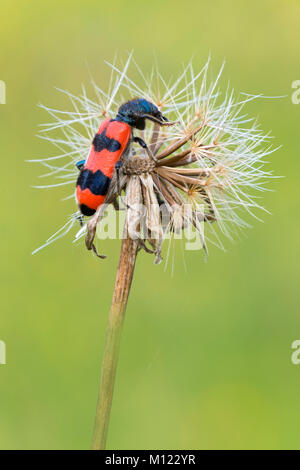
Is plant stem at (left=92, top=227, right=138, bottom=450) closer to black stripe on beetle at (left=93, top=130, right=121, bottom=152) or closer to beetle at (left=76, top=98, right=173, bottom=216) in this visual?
beetle at (left=76, top=98, right=173, bottom=216)

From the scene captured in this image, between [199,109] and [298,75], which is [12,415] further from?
[298,75]

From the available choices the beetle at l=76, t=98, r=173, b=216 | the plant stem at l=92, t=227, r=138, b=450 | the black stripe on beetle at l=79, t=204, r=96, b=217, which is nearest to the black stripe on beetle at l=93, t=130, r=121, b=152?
the beetle at l=76, t=98, r=173, b=216

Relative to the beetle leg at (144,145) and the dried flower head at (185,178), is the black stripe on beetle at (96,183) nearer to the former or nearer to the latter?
the dried flower head at (185,178)

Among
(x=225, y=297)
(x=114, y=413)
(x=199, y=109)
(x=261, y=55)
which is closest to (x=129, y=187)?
(x=199, y=109)

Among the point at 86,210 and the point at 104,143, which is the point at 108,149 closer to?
the point at 104,143

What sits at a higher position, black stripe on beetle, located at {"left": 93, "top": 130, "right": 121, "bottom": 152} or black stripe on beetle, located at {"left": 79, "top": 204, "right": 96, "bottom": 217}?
black stripe on beetle, located at {"left": 93, "top": 130, "right": 121, "bottom": 152}

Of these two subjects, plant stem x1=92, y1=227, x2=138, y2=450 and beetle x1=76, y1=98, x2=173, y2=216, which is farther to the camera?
beetle x1=76, y1=98, x2=173, y2=216

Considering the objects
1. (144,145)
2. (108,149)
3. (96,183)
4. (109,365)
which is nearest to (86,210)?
(96,183)
